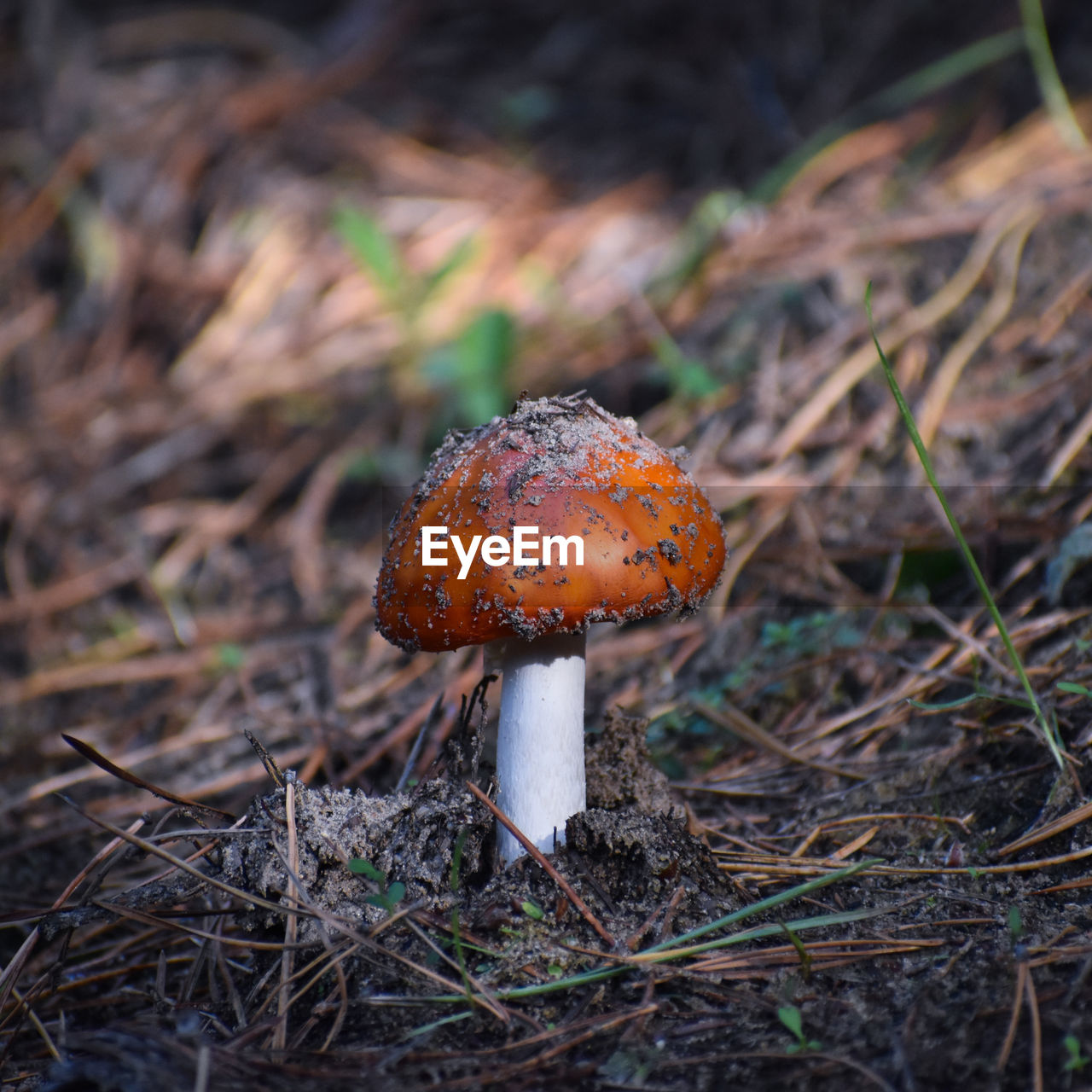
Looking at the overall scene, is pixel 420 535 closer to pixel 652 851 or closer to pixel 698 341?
pixel 652 851

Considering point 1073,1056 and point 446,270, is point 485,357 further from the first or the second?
point 1073,1056

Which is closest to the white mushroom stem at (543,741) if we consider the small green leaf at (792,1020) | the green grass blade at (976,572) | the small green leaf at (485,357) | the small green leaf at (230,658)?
the small green leaf at (792,1020)

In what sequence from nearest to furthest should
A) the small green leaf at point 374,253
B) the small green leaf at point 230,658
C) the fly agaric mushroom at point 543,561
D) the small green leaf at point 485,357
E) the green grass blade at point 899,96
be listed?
the fly agaric mushroom at point 543,561, the small green leaf at point 230,658, the small green leaf at point 485,357, the green grass blade at point 899,96, the small green leaf at point 374,253

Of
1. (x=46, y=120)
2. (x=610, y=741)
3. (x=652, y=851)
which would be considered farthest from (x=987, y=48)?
(x=46, y=120)

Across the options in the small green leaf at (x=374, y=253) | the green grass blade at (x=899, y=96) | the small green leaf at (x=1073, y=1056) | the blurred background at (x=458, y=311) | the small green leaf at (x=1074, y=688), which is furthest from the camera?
the small green leaf at (x=374, y=253)

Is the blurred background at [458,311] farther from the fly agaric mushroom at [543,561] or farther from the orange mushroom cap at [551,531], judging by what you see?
the orange mushroom cap at [551,531]

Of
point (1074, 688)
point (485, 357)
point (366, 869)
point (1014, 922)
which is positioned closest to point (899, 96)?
point (485, 357)
